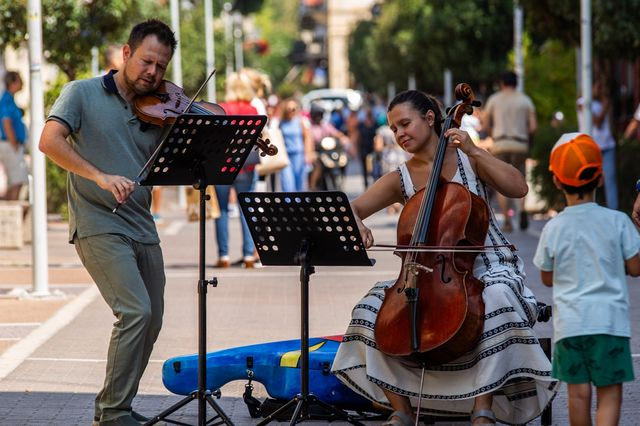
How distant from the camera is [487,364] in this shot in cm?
603

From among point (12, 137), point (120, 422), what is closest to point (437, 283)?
point (120, 422)

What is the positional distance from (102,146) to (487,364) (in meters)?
1.85

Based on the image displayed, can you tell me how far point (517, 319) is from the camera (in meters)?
6.07

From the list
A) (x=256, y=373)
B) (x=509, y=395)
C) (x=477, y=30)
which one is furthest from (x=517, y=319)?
(x=477, y=30)

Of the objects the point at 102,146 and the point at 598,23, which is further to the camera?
the point at 598,23

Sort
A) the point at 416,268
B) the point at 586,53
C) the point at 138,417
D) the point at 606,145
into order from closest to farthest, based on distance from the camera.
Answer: the point at 416,268 → the point at 138,417 → the point at 606,145 → the point at 586,53

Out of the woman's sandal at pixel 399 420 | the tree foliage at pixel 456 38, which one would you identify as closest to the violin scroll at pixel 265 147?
the woman's sandal at pixel 399 420

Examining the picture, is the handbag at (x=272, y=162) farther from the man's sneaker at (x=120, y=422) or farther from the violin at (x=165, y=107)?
the man's sneaker at (x=120, y=422)

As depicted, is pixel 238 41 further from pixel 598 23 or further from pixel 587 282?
pixel 587 282

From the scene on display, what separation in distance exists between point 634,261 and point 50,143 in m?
2.40

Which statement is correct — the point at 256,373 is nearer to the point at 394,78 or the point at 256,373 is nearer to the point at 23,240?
the point at 23,240

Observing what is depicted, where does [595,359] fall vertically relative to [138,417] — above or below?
above

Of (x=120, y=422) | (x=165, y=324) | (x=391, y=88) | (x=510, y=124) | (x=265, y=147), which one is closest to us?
(x=120, y=422)

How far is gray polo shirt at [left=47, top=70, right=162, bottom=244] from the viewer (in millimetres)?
6281
